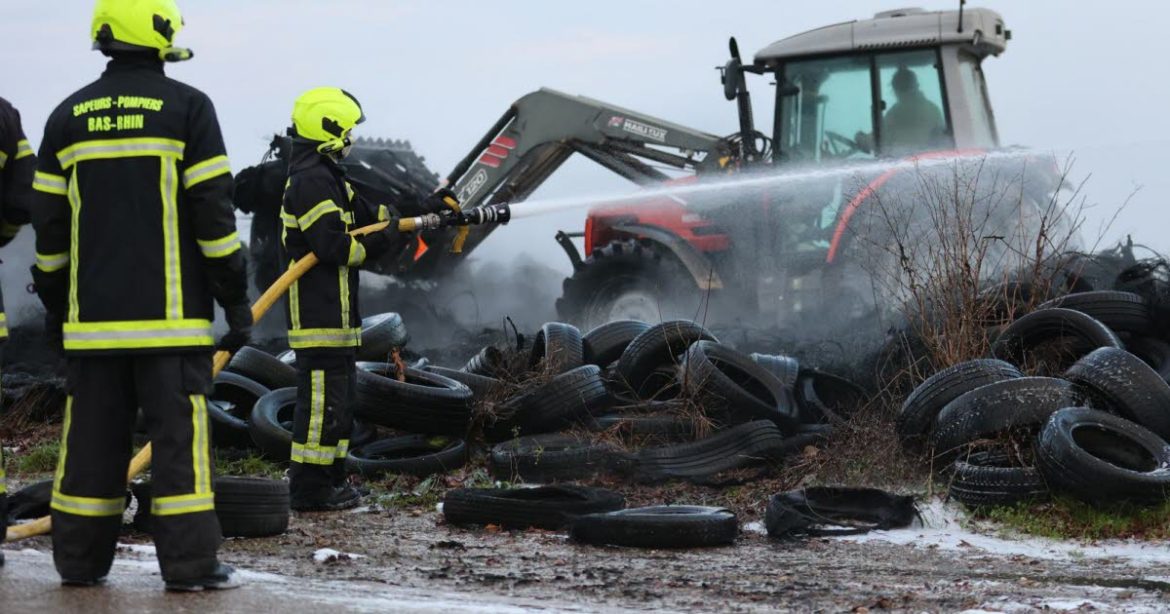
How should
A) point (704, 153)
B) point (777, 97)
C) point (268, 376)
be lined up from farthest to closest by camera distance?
point (704, 153) < point (777, 97) < point (268, 376)

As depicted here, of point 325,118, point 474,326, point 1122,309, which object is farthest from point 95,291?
point 474,326

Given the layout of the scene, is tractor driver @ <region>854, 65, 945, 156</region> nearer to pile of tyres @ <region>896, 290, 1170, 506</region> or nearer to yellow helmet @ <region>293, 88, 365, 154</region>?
pile of tyres @ <region>896, 290, 1170, 506</region>

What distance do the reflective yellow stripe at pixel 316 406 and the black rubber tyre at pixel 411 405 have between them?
117cm

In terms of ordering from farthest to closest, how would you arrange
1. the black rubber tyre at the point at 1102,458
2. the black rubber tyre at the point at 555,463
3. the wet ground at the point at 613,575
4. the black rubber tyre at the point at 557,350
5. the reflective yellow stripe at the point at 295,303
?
the black rubber tyre at the point at 557,350
the black rubber tyre at the point at 555,463
the reflective yellow stripe at the point at 295,303
the black rubber tyre at the point at 1102,458
the wet ground at the point at 613,575

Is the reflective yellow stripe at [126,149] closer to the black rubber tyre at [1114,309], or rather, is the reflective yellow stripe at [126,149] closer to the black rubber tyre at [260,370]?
the black rubber tyre at [260,370]

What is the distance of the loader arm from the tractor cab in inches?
73.1

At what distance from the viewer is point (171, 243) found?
4.98m

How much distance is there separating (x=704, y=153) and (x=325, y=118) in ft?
25.4

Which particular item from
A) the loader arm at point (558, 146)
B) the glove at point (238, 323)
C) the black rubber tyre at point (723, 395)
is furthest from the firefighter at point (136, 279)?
the loader arm at point (558, 146)

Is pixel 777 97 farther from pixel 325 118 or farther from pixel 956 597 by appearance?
pixel 956 597

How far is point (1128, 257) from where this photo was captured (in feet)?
38.7

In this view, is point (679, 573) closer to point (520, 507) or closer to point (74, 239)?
point (520, 507)

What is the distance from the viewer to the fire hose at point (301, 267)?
228 inches

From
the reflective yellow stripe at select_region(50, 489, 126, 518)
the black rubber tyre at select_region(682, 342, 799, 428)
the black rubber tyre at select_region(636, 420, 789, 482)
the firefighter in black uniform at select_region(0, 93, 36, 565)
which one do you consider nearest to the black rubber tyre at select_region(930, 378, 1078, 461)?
the black rubber tyre at select_region(636, 420, 789, 482)
